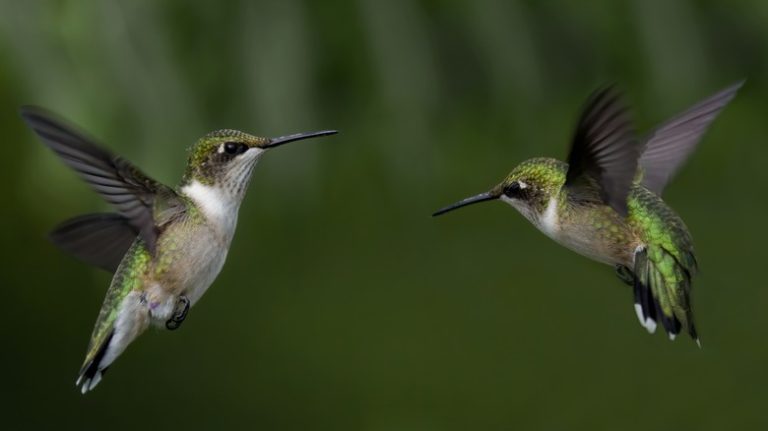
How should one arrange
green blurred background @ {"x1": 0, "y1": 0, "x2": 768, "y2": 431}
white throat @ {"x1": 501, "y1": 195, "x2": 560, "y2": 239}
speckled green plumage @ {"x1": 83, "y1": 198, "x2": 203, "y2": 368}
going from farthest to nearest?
green blurred background @ {"x1": 0, "y1": 0, "x2": 768, "y2": 431} → speckled green plumage @ {"x1": 83, "y1": 198, "x2": 203, "y2": 368} → white throat @ {"x1": 501, "y1": 195, "x2": 560, "y2": 239}

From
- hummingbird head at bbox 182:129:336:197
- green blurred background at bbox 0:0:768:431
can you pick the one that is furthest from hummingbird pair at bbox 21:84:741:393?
green blurred background at bbox 0:0:768:431

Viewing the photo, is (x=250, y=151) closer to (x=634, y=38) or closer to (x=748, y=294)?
(x=634, y=38)

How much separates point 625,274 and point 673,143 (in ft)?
0.65

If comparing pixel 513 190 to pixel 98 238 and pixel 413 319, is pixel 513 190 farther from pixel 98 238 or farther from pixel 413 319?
pixel 413 319

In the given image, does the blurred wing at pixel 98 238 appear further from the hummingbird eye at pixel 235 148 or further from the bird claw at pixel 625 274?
the bird claw at pixel 625 274

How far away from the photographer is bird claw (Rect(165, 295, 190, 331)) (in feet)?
2.64

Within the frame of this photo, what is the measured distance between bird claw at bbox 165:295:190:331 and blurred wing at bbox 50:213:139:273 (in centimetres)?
9

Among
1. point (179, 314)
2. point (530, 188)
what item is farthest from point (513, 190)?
point (179, 314)

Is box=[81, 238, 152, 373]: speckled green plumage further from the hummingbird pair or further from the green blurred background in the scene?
the green blurred background

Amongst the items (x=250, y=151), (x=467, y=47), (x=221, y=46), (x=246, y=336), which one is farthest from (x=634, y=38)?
(x=246, y=336)

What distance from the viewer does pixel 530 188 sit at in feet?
2.55

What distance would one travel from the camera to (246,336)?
4.93 m

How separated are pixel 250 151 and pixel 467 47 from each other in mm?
1737

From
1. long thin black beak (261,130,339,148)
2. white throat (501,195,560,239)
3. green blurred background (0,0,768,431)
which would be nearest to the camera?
long thin black beak (261,130,339,148)
